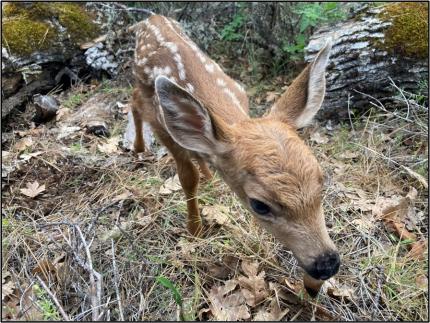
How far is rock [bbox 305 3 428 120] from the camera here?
482 centimetres

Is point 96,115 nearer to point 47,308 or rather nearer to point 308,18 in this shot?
point 308,18

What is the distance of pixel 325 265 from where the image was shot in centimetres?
255

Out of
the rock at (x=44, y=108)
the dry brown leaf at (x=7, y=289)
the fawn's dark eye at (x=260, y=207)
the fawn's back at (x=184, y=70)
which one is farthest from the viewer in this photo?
the rock at (x=44, y=108)

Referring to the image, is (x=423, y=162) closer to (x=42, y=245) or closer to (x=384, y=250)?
(x=384, y=250)

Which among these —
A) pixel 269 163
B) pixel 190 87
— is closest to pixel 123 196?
pixel 190 87

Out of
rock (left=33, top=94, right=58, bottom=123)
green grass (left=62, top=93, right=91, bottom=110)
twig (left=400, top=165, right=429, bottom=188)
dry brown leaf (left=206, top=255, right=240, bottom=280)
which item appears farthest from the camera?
green grass (left=62, top=93, right=91, bottom=110)

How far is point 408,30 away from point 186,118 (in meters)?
2.96

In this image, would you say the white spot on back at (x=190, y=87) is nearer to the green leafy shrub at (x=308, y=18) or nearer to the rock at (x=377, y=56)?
the rock at (x=377, y=56)

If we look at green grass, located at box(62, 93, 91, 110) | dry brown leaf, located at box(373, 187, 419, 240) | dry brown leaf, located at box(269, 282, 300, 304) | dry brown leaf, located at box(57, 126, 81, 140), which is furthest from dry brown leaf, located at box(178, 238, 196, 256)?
green grass, located at box(62, 93, 91, 110)

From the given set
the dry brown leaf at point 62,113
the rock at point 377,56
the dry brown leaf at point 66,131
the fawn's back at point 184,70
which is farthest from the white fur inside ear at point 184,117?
the dry brown leaf at point 62,113

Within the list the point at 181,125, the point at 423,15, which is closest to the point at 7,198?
the point at 181,125

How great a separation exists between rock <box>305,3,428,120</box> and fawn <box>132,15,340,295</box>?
5.15ft

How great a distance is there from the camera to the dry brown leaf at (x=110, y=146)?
5160 millimetres

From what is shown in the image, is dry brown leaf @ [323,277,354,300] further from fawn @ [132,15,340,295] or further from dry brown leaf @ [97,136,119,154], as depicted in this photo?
dry brown leaf @ [97,136,119,154]
